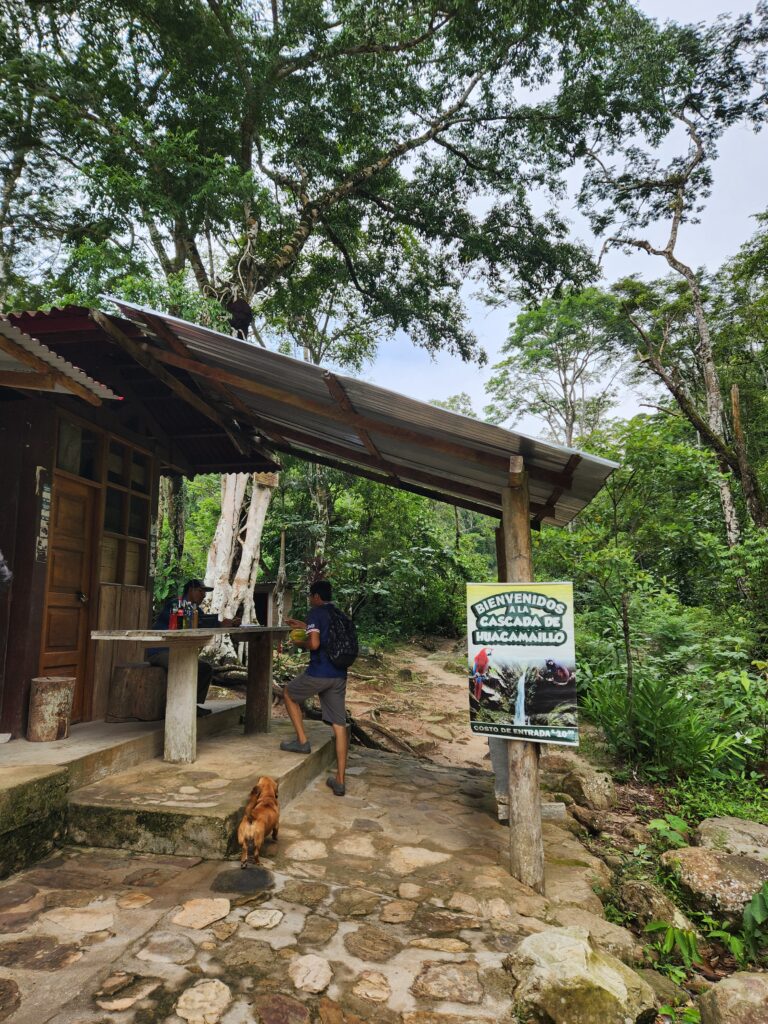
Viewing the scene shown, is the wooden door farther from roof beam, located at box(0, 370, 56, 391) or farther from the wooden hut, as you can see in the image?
roof beam, located at box(0, 370, 56, 391)

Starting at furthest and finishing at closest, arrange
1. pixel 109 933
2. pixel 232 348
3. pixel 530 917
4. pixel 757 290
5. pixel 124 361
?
pixel 757 290
pixel 124 361
pixel 232 348
pixel 530 917
pixel 109 933

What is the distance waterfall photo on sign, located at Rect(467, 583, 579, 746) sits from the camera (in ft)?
12.0

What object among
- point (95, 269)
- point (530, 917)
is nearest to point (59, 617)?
point (530, 917)

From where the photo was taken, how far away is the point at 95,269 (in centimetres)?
918

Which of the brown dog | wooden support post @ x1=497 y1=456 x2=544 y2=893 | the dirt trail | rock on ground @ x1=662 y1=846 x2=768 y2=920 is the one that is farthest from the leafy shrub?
the brown dog

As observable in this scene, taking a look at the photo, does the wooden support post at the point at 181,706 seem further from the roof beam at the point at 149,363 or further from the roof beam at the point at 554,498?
the roof beam at the point at 554,498

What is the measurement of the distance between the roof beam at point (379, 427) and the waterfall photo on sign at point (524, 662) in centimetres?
80

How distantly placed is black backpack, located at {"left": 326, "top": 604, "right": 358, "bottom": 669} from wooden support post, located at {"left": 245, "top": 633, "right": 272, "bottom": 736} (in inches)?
49.6

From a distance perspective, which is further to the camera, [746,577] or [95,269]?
[95,269]

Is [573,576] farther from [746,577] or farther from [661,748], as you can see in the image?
[746,577]

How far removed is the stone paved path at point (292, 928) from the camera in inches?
87.3

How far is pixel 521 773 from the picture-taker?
3715 mm

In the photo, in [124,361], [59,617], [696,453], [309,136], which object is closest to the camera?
[59,617]

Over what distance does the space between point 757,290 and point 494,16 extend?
479 inches
